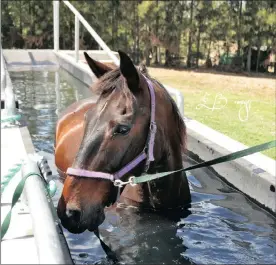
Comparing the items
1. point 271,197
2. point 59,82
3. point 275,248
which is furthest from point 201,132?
point 59,82

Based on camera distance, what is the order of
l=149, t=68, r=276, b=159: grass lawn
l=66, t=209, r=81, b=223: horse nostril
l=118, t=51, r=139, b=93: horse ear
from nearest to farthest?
1. l=66, t=209, r=81, b=223: horse nostril
2. l=118, t=51, r=139, b=93: horse ear
3. l=149, t=68, r=276, b=159: grass lawn

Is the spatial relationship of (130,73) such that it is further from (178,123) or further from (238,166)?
(238,166)

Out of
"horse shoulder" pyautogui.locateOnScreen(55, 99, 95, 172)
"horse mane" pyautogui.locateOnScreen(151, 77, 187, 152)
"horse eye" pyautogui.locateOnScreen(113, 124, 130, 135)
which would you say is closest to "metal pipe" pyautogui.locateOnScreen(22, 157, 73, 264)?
"horse eye" pyautogui.locateOnScreen(113, 124, 130, 135)

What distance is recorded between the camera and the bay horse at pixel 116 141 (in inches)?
107

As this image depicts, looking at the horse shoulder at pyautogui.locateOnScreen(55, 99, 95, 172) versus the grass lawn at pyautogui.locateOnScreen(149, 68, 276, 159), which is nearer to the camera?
→ the horse shoulder at pyautogui.locateOnScreen(55, 99, 95, 172)

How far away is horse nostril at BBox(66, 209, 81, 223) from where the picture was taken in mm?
2658

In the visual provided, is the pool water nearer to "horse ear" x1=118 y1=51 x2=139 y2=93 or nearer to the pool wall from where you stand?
the pool wall

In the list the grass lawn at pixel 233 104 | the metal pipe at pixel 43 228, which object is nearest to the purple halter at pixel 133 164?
the metal pipe at pixel 43 228

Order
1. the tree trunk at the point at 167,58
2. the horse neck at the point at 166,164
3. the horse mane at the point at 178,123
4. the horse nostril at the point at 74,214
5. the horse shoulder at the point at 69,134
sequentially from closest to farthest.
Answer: the horse nostril at the point at 74,214 → the horse neck at the point at 166,164 → the horse mane at the point at 178,123 → the horse shoulder at the point at 69,134 → the tree trunk at the point at 167,58

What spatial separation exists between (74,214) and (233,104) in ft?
27.6

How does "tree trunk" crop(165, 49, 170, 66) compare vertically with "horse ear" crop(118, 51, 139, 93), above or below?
above

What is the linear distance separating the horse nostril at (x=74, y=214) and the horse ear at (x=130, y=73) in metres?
0.88

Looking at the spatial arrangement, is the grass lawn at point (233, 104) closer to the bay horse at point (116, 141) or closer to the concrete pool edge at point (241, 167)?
the concrete pool edge at point (241, 167)

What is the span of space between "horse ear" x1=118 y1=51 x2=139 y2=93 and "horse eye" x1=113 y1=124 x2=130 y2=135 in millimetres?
283
